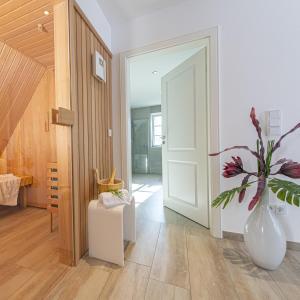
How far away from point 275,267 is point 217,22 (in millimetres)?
2203

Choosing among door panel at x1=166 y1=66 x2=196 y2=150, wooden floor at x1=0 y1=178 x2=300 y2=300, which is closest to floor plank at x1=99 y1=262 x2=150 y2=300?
wooden floor at x1=0 y1=178 x2=300 y2=300

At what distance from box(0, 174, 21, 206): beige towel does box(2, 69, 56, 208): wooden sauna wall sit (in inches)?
10.8

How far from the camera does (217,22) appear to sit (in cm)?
166

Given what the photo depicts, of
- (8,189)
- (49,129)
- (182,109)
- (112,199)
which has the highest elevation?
(182,109)

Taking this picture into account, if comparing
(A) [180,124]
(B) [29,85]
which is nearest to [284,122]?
(A) [180,124]

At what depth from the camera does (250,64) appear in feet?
5.12

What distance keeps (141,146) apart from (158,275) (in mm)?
4945

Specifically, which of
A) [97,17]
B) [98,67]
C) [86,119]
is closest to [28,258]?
[86,119]

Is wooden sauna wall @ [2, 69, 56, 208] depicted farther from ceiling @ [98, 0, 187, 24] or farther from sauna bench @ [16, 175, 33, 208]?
ceiling @ [98, 0, 187, 24]

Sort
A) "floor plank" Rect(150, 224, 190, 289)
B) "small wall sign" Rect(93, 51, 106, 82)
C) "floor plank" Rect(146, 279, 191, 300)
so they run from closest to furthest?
"floor plank" Rect(146, 279, 191, 300) < "floor plank" Rect(150, 224, 190, 289) < "small wall sign" Rect(93, 51, 106, 82)

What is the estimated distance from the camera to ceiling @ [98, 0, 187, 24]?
5.82 feet

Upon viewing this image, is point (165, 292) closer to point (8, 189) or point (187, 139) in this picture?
point (187, 139)

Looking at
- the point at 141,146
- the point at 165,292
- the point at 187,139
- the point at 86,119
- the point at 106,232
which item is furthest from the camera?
the point at 141,146

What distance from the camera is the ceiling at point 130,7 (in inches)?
69.9
